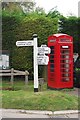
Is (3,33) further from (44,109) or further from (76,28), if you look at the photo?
(44,109)

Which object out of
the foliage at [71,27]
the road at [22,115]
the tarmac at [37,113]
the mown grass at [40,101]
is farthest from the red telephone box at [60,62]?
the foliage at [71,27]

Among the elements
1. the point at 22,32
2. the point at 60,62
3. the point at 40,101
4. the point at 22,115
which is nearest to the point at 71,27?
the point at 22,32

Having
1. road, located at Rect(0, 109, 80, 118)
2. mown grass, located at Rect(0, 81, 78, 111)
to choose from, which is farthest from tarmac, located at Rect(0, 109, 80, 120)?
mown grass, located at Rect(0, 81, 78, 111)

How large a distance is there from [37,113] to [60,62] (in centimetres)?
493

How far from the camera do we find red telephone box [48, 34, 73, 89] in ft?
45.2

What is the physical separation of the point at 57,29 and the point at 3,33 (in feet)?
10.4

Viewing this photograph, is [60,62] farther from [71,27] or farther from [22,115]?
[71,27]

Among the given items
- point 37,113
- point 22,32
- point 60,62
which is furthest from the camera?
point 22,32

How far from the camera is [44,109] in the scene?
9.54 m

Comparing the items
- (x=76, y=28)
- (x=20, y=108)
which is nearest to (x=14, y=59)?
(x=76, y=28)

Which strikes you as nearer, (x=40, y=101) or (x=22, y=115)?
(x=22, y=115)

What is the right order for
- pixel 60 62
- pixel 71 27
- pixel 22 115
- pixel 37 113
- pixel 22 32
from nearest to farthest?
pixel 22 115
pixel 37 113
pixel 60 62
pixel 22 32
pixel 71 27

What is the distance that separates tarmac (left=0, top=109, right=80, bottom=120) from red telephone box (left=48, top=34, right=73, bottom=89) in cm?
441

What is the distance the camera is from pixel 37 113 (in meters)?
9.27
